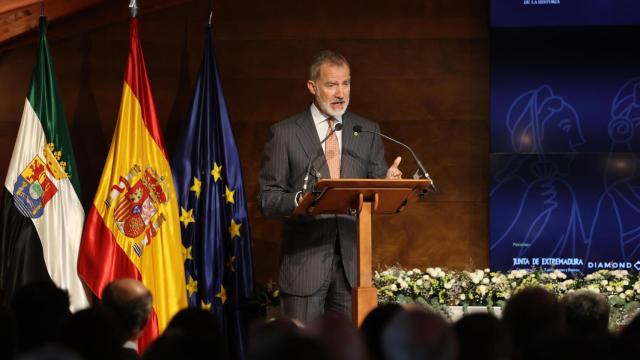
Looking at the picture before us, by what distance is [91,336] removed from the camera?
2.83 metres

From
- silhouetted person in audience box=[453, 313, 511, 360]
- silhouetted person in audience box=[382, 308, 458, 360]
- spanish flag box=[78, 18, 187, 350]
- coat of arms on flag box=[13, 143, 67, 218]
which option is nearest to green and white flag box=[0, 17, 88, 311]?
coat of arms on flag box=[13, 143, 67, 218]

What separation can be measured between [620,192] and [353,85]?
6.75 ft

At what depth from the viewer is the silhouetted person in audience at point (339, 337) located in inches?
97.2

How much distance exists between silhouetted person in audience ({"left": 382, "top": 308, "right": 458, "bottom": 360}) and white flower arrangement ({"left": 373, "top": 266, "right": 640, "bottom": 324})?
3.82 metres

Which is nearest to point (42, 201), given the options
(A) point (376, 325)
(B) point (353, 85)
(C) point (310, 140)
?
(C) point (310, 140)

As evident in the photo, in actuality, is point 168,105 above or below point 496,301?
above

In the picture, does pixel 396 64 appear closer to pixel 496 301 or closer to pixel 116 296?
pixel 496 301

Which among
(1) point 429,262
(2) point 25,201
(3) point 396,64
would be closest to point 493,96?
(3) point 396,64

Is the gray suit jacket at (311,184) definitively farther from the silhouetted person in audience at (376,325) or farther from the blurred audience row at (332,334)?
the silhouetted person in audience at (376,325)

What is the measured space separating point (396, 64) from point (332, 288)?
7.24 feet

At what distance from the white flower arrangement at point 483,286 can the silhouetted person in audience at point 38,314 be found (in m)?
3.29

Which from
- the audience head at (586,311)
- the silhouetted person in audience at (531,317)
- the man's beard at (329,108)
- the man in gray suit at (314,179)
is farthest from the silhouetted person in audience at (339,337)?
the man's beard at (329,108)

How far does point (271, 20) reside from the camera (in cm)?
729

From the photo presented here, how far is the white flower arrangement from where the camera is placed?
6.44m
